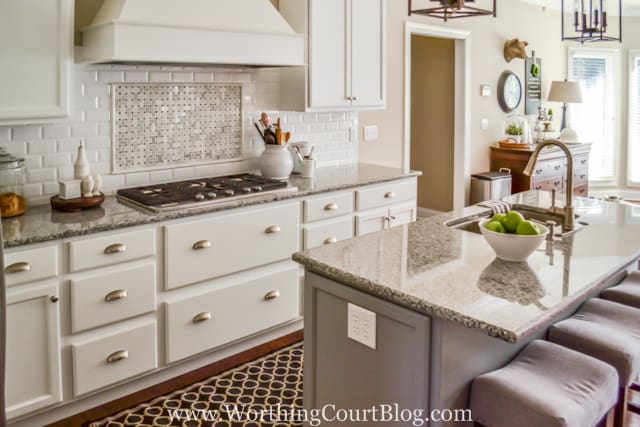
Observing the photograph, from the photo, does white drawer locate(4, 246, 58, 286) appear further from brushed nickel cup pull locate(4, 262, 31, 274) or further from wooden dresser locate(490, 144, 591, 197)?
wooden dresser locate(490, 144, 591, 197)

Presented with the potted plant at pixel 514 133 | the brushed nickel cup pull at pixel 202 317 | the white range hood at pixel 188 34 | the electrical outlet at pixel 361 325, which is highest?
the white range hood at pixel 188 34

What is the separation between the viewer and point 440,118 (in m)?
6.47

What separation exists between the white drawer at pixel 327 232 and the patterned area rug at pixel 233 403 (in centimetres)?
76

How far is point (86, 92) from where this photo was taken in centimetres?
313

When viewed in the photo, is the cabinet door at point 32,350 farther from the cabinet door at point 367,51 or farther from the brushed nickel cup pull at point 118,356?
the cabinet door at point 367,51

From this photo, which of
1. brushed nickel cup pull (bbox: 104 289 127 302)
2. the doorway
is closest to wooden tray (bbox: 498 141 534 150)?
the doorway

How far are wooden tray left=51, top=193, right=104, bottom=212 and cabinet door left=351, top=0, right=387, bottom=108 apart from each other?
2.02 metres

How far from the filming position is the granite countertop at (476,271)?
5.11 ft

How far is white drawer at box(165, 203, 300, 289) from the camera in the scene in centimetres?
290

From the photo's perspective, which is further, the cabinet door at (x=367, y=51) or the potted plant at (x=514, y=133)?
the potted plant at (x=514, y=133)

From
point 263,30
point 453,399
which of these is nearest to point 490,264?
point 453,399

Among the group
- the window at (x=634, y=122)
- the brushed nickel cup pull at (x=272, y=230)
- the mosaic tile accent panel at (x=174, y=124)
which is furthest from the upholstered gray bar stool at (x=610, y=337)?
the window at (x=634, y=122)

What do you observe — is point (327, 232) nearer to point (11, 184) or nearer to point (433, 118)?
point (11, 184)

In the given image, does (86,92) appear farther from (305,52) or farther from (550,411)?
(550,411)
